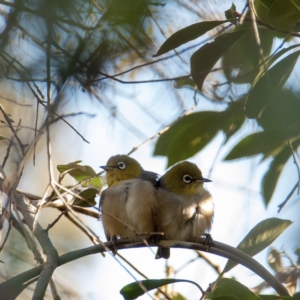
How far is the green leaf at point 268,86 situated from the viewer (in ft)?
10.7

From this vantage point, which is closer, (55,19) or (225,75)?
(55,19)

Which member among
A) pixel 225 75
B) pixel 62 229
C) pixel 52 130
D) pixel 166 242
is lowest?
pixel 166 242

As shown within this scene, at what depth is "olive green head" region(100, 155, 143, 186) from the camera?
4.73 meters

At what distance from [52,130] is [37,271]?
0.98m

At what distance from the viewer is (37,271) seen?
2793 millimetres

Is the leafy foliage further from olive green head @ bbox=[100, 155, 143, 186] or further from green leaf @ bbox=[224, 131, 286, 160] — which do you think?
olive green head @ bbox=[100, 155, 143, 186]

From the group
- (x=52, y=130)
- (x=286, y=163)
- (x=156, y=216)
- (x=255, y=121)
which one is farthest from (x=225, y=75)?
(x=52, y=130)

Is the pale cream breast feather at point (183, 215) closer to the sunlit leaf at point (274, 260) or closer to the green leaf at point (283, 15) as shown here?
the sunlit leaf at point (274, 260)

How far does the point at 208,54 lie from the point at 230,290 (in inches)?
55.7

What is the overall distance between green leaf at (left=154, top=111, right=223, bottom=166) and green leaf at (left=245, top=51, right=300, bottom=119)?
2.49 feet

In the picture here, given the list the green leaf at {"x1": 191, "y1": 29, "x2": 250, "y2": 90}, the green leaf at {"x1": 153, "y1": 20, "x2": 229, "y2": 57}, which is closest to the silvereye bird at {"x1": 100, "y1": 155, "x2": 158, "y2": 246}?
the green leaf at {"x1": 191, "y1": 29, "x2": 250, "y2": 90}

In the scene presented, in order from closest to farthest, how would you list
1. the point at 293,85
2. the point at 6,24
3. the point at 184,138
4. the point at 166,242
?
the point at 6,24
the point at 293,85
the point at 166,242
the point at 184,138

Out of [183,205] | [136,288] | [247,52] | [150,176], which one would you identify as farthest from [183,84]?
[136,288]

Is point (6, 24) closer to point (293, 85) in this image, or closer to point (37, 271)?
point (37, 271)
